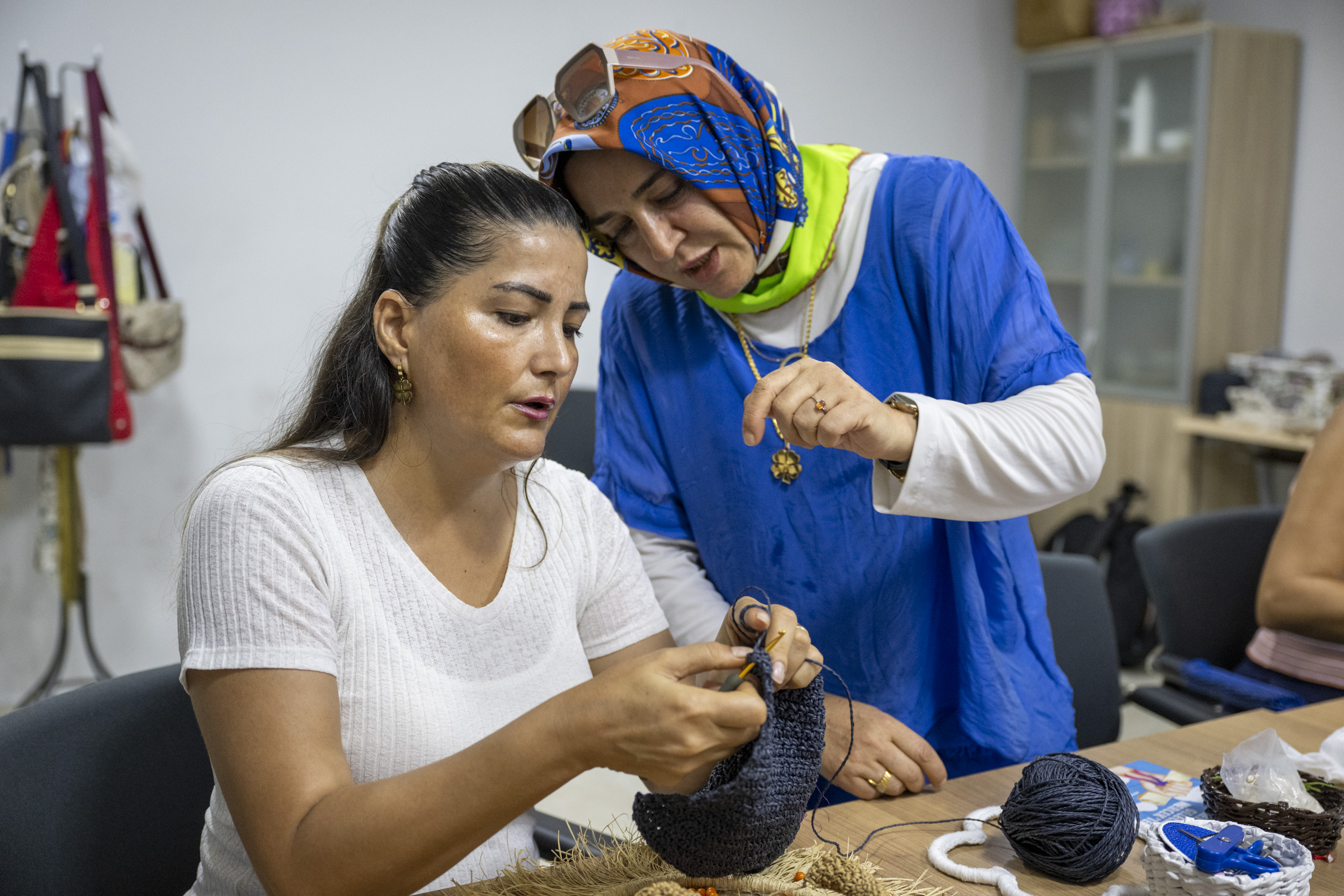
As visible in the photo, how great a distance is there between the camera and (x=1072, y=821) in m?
1.03

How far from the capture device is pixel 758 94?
137cm

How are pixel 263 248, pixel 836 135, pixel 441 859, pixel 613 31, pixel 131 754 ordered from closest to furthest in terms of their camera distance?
pixel 441 859, pixel 131 754, pixel 263 248, pixel 613 31, pixel 836 135

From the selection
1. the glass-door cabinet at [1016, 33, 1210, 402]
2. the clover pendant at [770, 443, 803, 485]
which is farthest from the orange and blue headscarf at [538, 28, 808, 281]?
the glass-door cabinet at [1016, 33, 1210, 402]

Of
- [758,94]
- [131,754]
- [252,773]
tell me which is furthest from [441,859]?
[758,94]

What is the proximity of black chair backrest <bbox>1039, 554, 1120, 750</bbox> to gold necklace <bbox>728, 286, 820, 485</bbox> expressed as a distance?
669 mm

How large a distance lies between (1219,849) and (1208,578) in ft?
4.25

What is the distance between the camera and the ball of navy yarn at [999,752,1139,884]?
103 cm

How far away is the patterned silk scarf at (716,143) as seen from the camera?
125cm

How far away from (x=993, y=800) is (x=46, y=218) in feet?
8.59

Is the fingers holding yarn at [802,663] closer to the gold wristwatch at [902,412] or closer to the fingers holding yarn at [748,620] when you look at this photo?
the fingers holding yarn at [748,620]

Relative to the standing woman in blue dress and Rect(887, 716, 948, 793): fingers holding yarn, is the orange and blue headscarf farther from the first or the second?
Rect(887, 716, 948, 793): fingers holding yarn

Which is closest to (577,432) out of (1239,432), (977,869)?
(977,869)

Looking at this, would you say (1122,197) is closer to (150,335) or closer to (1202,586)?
(1202,586)

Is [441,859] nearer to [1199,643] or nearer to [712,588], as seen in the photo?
[712,588]
